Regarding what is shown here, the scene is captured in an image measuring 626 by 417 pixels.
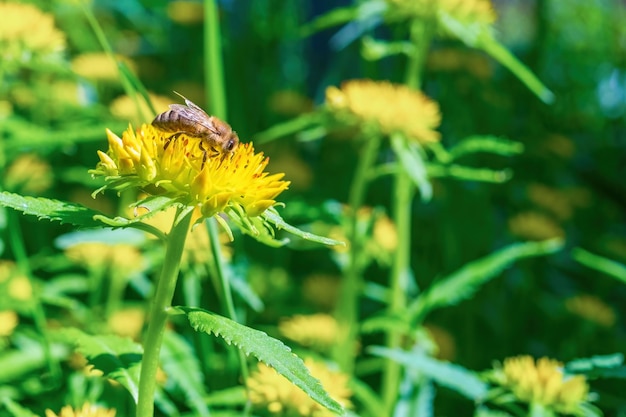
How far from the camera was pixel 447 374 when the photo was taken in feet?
3.57

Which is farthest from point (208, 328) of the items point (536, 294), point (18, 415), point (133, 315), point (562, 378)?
point (536, 294)

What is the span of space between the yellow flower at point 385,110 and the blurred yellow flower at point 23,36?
1.49 ft

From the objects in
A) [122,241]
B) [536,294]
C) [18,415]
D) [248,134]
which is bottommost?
[18,415]

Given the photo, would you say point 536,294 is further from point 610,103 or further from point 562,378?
point 610,103

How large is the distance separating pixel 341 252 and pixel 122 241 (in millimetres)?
429

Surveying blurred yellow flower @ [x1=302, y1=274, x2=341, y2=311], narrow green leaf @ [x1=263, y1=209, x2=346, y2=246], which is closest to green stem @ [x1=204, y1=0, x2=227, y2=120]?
narrow green leaf @ [x1=263, y1=209, x2=346, y2=246]

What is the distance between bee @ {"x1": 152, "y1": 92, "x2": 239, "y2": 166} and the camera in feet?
2.51

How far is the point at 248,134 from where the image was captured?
7.54ft

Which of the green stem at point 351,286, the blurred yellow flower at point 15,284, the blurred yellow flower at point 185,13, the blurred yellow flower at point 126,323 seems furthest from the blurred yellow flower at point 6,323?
the blurred yellow flower at point 185,13

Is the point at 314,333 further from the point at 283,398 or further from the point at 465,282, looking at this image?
the point at 283,398

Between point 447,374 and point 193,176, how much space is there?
55cm

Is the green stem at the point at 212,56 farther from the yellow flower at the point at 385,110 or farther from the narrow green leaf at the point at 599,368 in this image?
the narrow green leaf at the point at 599,368

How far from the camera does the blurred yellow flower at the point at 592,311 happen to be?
1.83 meters

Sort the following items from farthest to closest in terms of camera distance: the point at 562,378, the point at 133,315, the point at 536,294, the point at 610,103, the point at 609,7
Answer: the point at 609,7 → the point at 610,103 → the point at 536,294 → the point at 133,315 → the point at 562,378
